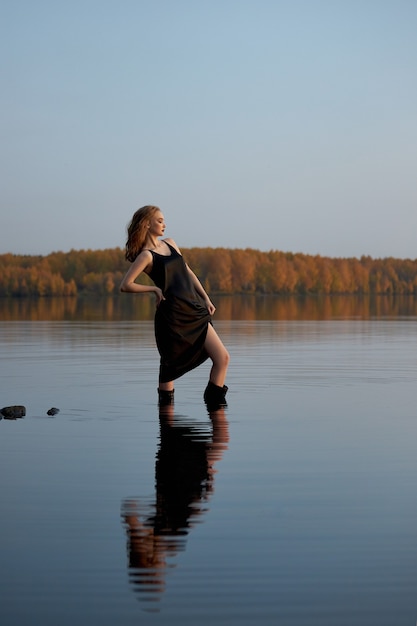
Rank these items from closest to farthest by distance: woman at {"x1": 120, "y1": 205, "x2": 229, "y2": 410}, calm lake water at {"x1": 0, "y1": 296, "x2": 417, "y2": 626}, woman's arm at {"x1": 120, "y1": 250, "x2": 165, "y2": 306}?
calm lake water at {"x1": 0, "y1": 296, "x2": 417, "y2": 626}
woman's arm at {"x1": 120, "y1": 250, "x2": 165, "y2": 306}
woman at {"x1": 120, "y1": 205, "x2": 229, "y2": 410}

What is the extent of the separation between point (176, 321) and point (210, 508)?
204 inches

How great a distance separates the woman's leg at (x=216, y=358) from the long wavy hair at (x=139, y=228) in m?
1.07

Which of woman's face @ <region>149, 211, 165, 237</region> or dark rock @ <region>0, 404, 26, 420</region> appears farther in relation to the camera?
woman's face @ <region>149, 211, 165, 237</region>

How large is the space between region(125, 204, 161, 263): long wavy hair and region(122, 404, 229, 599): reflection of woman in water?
242 cm

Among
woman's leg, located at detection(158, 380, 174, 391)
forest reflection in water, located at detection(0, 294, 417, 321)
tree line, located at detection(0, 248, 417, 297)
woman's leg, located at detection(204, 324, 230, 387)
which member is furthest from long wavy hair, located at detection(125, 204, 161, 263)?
tree line, located at detection(0, 248, 417, 297)

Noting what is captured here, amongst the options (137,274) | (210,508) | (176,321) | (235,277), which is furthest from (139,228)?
Result: (235,277)

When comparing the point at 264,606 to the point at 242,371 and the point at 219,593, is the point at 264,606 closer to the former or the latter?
the point at 219,593

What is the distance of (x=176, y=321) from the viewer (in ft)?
34.4

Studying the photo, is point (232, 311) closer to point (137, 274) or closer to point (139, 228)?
point (139, 228)

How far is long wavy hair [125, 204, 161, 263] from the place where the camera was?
10492 millimetres

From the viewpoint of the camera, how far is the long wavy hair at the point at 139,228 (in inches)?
413

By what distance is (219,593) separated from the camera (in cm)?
401

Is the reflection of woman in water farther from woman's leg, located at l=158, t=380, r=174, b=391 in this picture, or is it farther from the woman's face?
the woman's face

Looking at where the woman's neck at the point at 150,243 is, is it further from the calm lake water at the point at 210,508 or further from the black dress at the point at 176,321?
the calm lake water at the point at 210,508
